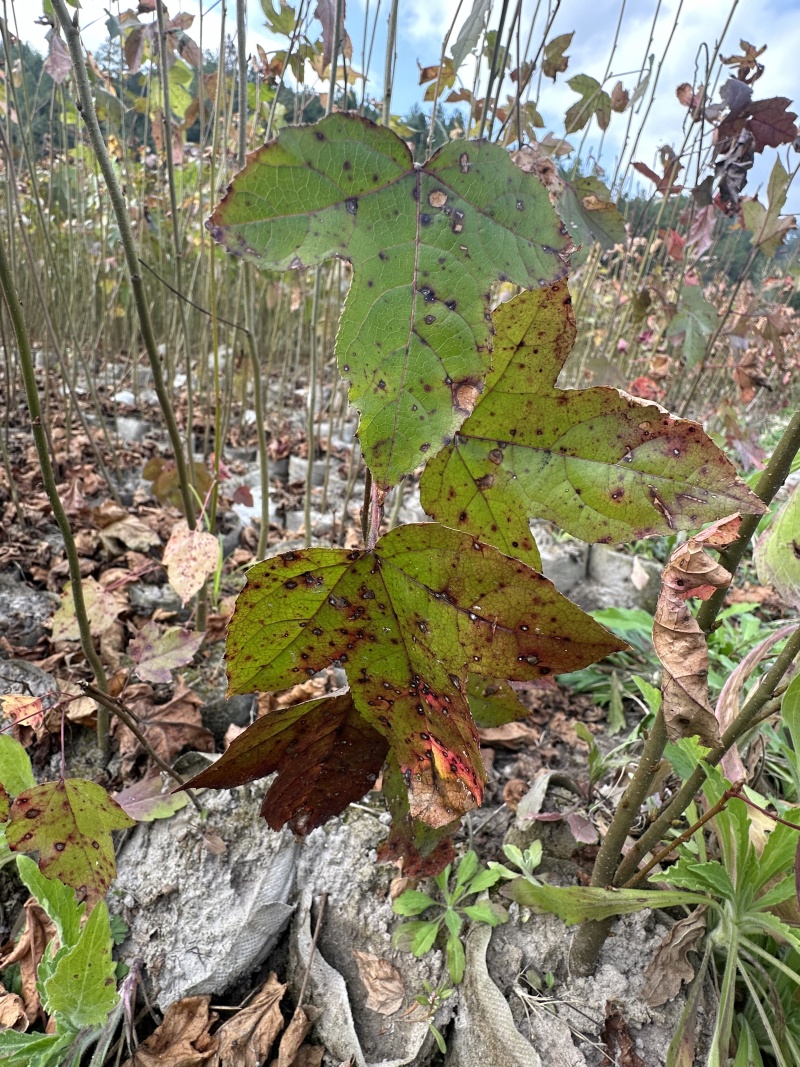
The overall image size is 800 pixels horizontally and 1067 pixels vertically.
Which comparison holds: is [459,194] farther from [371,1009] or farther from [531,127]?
[531,127]

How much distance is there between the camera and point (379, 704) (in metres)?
0.44

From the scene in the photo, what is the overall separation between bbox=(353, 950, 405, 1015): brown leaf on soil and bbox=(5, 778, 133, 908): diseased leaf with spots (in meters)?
0.42

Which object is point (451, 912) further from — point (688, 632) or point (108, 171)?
point (108, 171)

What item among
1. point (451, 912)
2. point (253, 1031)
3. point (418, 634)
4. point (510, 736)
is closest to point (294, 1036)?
point (253, 1031)

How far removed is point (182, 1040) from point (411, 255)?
1.03 meters

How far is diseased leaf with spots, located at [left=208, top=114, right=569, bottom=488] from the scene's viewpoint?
1.11ft

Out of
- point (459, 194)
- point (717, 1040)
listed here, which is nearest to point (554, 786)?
point (717, 1040)

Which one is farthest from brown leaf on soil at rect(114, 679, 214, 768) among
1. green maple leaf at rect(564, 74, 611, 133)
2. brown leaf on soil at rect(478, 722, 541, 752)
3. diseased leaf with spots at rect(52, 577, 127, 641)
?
green maple leaf at rect(564, 74, 611, 133)

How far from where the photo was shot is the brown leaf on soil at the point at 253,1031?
0.79 metres

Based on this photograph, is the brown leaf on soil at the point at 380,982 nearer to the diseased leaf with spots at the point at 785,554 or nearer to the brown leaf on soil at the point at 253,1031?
the brown leaf on soil at the point at 253,1031

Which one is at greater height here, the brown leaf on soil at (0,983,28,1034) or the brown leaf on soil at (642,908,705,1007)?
the brown leaf on soil at (642,908,705,1007)

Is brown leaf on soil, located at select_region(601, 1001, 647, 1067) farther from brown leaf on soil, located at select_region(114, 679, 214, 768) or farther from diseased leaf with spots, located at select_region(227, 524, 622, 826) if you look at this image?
brown leaf on soil, located at select_region(114, 679, 214, 768)

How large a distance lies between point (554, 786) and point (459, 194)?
1.04 meters

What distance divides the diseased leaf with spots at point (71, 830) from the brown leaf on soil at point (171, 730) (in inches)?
15.6
